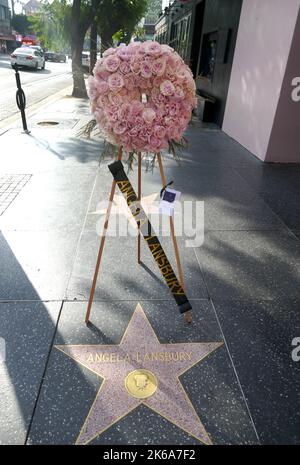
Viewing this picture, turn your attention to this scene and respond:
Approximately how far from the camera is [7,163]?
6473 mm

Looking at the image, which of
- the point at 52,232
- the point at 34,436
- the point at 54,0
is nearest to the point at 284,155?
the point at 52,232

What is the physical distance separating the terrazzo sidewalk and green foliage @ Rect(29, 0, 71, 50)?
46.3ft

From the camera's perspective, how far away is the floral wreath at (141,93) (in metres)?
2.16

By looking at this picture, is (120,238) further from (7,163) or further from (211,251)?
(7,163)

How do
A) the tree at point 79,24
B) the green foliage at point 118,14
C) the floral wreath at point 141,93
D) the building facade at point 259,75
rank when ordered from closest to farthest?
the floral wreath at point 141,93
the building facade at point 259,75
the tree at point 79,24
the green foliage at point 118,14

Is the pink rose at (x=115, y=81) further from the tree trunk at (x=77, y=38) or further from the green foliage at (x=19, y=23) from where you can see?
the green foliage at (x=19, y=23)

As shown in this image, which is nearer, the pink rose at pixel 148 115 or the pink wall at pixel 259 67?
the pink rose at pixel 148 115

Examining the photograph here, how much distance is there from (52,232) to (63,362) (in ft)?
6.74

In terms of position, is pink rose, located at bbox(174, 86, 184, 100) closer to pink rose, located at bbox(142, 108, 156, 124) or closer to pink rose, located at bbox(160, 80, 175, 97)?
pink rose, located at bbox(160, 80, 175, 97)
